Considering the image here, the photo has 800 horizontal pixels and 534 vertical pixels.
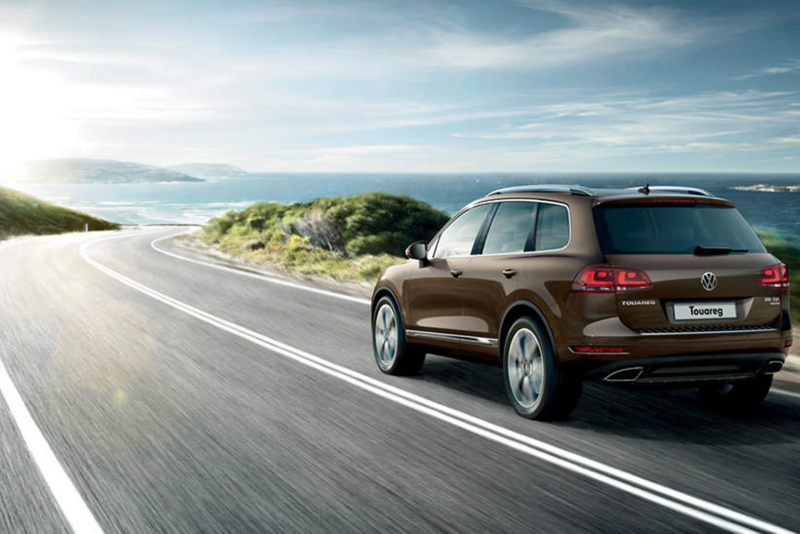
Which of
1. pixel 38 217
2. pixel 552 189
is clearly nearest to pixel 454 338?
pixel 552 189

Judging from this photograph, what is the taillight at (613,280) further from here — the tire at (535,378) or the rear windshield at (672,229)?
the tire at (535,378)

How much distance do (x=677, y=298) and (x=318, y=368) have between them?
4.08 m

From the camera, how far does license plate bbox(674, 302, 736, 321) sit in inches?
245

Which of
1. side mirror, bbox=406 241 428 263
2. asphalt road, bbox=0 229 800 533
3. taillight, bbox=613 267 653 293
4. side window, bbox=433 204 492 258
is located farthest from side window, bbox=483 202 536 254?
asphalt road, bbox=0 229 800 533

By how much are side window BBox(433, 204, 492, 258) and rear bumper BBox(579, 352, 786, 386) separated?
2.04 metres

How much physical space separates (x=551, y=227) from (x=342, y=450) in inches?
95.6

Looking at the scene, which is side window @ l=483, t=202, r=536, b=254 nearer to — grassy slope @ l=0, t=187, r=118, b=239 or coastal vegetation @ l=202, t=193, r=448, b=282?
coastal vegetation @ l=202, t=193, r=448, b=282

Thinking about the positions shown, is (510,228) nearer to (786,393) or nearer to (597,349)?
(597,349)

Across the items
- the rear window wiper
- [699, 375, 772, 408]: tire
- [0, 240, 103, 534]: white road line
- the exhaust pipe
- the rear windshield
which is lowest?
[0, 240, 103, 534]: white road line

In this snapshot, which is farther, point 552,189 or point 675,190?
point 552,189

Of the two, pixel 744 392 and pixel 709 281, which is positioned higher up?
pixel 709 281

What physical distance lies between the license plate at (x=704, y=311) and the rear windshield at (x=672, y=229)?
1.37 ft

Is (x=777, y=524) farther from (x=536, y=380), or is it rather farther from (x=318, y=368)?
(x=318, y=368)

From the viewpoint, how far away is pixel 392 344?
29.2 feet
